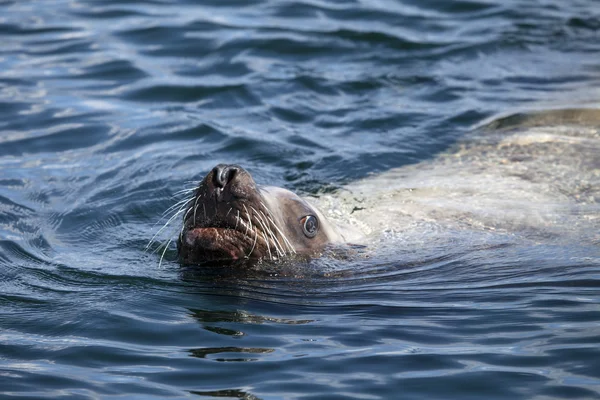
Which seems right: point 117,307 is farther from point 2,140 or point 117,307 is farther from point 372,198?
point 2,140

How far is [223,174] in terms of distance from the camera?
5953 mm

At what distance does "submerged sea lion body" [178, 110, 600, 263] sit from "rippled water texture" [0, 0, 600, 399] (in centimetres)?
22

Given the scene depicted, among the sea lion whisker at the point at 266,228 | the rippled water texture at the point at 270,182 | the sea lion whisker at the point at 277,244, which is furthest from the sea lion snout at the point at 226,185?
the rippled water texture at the point at 270,182

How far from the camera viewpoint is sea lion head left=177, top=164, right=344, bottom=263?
19.7 ft

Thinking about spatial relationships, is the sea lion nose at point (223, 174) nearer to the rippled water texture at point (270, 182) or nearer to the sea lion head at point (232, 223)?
the sea lion head at point (232, 223)

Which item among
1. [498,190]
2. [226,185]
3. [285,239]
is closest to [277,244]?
[285,239]

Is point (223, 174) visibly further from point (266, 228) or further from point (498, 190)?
point (498, 190)

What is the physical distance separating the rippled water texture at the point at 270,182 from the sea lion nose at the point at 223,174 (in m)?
0.59

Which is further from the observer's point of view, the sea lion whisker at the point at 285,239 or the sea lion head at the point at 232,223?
the sea lion whisker at the point at 285,239

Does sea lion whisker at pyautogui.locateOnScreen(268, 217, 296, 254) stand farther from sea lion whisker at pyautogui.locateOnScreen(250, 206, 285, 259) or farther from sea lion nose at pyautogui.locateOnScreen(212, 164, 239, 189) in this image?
sea lion nose at pyautogui.locateOnScreen(212, 164, 239, 189)

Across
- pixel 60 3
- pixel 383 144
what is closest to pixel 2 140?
pixel 383 144

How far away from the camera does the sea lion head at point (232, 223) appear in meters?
6.00

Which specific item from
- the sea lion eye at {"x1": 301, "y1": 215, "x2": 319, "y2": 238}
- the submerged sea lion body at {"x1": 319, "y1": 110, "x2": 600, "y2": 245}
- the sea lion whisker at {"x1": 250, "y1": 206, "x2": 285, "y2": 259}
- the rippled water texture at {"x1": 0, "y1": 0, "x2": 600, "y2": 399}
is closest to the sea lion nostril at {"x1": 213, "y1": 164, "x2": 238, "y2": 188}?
the sea lion whisker at {"x1": 250, "y1": 206, "x2": 285, "y2": 259}

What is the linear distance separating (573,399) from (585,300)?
1.34m
